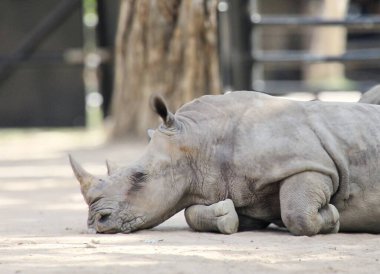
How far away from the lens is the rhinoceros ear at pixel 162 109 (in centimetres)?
666

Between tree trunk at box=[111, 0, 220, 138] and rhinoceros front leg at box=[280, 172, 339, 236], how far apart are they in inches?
215

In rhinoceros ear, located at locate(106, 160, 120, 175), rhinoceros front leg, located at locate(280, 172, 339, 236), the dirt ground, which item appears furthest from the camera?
rhinoceros ear, located at locate(106, 160, 120, 175)

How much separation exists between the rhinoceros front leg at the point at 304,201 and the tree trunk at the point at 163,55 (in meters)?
5.46

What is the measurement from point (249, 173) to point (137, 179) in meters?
0.62

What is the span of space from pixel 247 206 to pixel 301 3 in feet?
47.1

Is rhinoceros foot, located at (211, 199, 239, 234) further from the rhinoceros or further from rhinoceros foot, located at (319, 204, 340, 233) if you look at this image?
rhinoceros foot, located at (319, 204, 340, 233)

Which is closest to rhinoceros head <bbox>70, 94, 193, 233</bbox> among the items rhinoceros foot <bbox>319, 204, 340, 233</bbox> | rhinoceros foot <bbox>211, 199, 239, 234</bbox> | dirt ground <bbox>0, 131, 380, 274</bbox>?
dirt ground <bbox>0, 131, 380, 274</bbox>

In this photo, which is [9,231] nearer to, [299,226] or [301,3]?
[299,226]

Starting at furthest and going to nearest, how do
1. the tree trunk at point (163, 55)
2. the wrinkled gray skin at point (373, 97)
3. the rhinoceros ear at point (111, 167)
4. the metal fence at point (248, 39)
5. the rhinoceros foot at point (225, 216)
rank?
the metal fence at point (248, 39) → the tree trunk at point (163, 55) → the wrinkled gray skin at point (373, 97) → the rhinoceros ear at point (111, 167) → the rhinoceros foot at point (225, 216)

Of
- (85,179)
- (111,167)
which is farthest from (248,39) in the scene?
(85,179)

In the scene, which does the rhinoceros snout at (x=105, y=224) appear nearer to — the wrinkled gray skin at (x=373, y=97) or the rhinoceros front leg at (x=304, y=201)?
the rhinoceros front leg at (x=304, y=201)

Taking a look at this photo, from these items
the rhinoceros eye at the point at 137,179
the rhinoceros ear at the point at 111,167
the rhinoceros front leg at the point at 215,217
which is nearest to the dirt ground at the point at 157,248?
the rhinoceros front leg at the point at 215,217

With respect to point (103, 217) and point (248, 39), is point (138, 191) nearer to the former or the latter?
point (103, 217)

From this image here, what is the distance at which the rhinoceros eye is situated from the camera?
6.78 m
